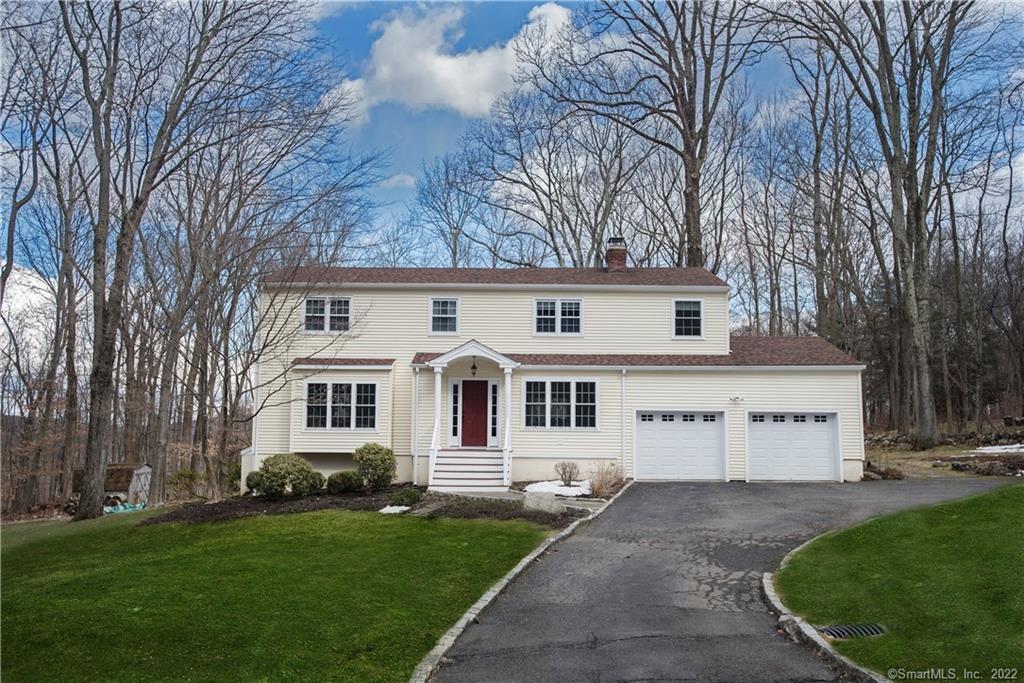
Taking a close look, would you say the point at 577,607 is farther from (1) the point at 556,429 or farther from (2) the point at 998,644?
(1) the point at 556,429

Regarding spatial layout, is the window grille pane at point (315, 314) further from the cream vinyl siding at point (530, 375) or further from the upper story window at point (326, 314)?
Answer: the cream vinyl siding at point (530, 375)

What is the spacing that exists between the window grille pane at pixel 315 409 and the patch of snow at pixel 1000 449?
20082 mm

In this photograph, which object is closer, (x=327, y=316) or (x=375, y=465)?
(x=375, y=465)

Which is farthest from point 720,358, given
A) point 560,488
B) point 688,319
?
point 560,488

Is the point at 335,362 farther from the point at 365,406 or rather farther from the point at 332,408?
the point at 365,406

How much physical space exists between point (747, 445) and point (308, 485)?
12065 millimetres

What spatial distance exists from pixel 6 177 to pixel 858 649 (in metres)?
26.3

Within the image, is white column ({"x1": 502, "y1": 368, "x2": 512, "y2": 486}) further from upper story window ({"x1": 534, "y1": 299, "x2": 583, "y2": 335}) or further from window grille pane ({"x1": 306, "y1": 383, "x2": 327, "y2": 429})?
window grille pane ({"x1": 306, "y1": 383, "x2": 327, "y2": 429})

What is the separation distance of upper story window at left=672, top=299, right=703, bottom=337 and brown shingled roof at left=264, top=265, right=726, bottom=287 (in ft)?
2.12

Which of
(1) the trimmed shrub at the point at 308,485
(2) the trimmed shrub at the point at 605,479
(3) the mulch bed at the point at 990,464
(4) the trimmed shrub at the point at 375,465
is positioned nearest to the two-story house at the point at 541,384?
(2) the trimmed shrub at the point at 605,479

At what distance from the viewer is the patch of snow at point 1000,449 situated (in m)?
22.2

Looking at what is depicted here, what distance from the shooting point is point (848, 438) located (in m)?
20.1

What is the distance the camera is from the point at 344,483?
18188 millimetres

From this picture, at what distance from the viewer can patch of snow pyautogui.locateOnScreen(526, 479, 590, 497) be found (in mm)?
17406
